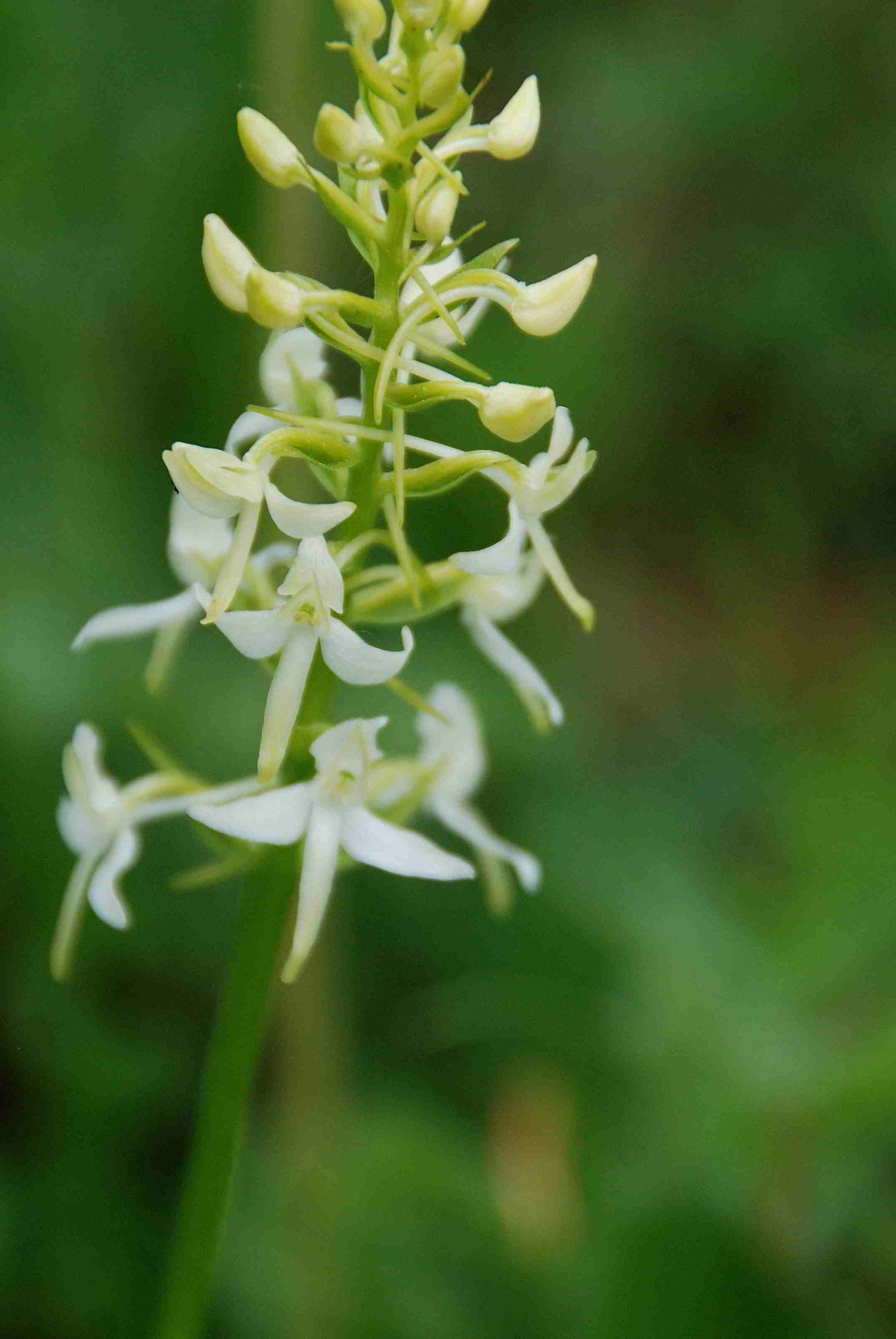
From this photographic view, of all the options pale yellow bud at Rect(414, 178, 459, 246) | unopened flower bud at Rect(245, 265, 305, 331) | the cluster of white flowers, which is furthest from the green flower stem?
pale yellow bud at Rect(414, 178, 459, 246)

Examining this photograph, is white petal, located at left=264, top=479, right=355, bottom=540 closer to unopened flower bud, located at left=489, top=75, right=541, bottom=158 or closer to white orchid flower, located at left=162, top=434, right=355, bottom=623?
white orchid flower, located at left=162, top=434, right=355, bottom=623

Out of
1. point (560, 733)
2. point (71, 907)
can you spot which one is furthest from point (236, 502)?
point (560, 733)

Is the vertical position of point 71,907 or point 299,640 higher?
point 299,640

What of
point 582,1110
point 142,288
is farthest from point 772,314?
point 582,1110

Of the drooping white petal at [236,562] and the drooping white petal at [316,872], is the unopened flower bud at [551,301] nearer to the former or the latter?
the drooping white petal at [236,562]

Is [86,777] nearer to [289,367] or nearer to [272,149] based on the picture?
[289,367]

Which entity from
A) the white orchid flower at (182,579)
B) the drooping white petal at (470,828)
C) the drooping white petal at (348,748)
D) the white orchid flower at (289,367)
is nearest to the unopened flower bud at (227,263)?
the white orchid flower at (289,367)

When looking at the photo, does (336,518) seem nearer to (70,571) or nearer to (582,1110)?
(582,1110)
